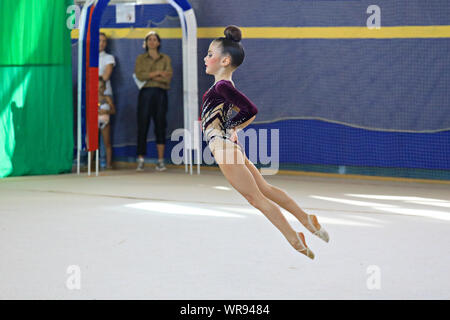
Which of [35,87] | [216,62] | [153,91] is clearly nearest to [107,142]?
[153,91]

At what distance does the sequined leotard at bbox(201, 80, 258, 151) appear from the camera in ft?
11.6

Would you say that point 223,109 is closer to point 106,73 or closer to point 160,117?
point 160,117

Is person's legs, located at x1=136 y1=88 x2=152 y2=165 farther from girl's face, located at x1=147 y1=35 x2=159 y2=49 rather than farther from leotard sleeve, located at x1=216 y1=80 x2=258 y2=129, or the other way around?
leotard sleeve, located at x1=216 y1=80 x2=258 y2=129

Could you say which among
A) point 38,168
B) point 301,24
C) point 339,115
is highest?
point 301,24

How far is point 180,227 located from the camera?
5.15m

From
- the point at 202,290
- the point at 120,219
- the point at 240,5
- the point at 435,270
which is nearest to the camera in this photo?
the point at 202,290

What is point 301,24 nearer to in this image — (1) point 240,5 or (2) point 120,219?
(1) point 240,5

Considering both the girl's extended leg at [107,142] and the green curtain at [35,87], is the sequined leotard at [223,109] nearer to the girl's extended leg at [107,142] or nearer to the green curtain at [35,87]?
the green curtain at [35,87]

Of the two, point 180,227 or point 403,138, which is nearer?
point 180,227

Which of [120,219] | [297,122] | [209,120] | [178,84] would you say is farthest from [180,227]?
[178,84]

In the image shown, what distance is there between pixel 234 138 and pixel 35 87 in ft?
16.6

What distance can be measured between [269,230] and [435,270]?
143cm

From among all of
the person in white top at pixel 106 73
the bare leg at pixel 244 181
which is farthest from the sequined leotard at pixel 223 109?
the person in white top at pixel 106 73

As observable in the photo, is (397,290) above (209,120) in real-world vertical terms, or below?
below
